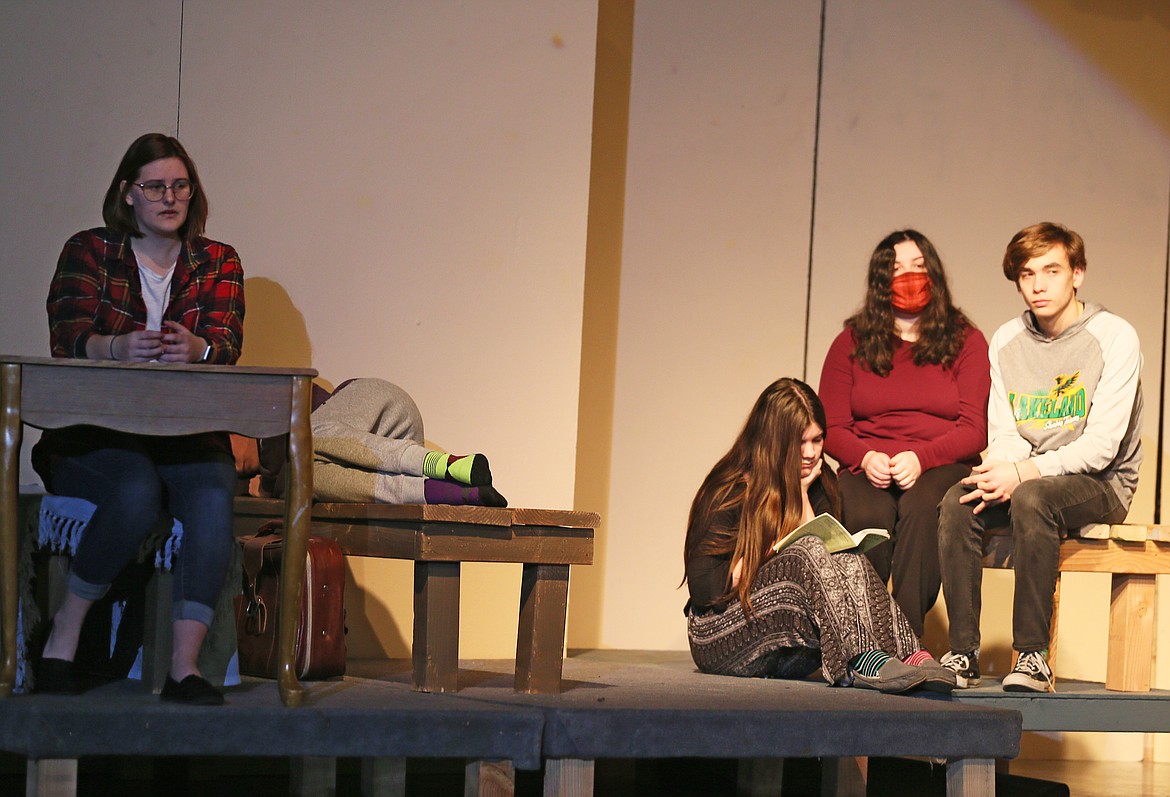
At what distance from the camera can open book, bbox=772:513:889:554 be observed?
350 centimetres

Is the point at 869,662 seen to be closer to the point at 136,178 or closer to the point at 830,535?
the point at 830,535

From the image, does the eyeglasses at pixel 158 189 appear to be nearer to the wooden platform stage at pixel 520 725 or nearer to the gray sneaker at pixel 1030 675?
the wooden platform stage at pixel 520 725

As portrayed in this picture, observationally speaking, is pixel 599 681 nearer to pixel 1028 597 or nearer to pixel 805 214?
pixel 1028 597

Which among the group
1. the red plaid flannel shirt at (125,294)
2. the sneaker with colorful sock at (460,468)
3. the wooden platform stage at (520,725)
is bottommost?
the wooden platform stage at (520,725)

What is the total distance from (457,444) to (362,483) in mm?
843

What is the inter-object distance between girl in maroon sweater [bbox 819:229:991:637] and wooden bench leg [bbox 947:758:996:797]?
3.07ft

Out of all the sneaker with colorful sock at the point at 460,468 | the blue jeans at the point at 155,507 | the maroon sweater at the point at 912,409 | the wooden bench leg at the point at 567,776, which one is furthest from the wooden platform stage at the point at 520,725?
the maroon sweater at the point at 912,409

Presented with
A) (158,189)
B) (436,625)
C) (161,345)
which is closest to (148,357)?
(161,345)

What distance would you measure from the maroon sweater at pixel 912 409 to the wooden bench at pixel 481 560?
138cm

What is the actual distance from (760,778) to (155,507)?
6.63 ft

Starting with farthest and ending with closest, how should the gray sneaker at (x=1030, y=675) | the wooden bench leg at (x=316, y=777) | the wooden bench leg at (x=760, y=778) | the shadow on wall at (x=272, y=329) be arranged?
the shadow on wall at (x=272, y=329)
the wooden bench leg at (x=760, y=778)
the gray sneaker at (x=1030, y=675)
the wooden bench leg at (x=316, y=777)

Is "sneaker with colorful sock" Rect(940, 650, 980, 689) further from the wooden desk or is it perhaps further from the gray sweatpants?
the wooden desk

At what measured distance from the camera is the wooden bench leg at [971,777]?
3.08 m

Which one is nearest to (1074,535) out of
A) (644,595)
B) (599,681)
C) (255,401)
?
(599,681)
